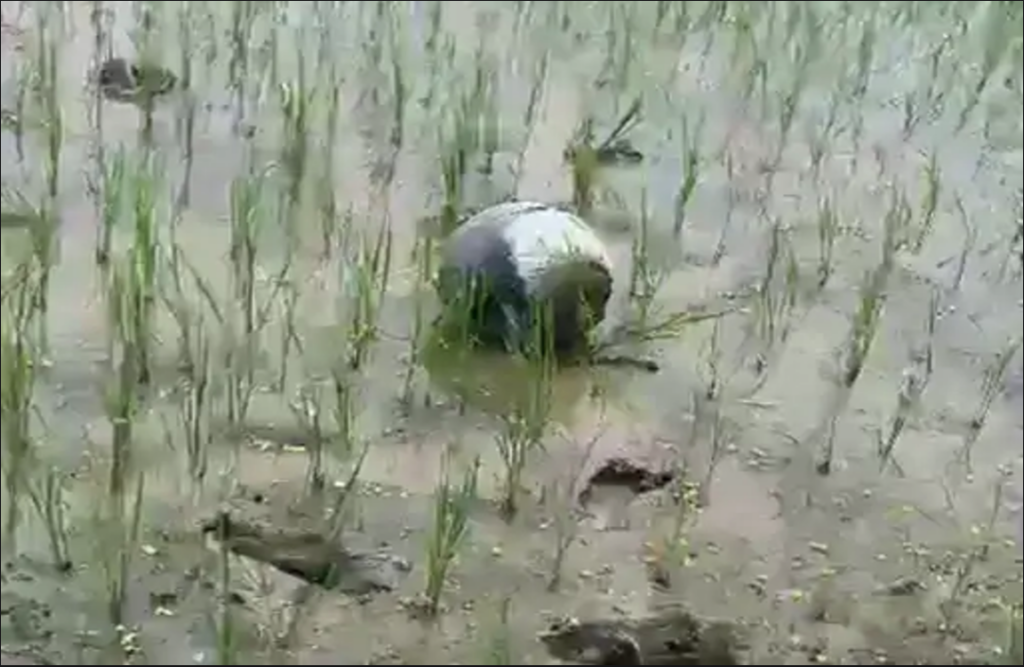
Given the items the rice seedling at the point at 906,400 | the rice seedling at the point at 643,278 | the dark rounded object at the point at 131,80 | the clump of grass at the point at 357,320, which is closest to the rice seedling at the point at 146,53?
the dark rounded object at the point at 131,80

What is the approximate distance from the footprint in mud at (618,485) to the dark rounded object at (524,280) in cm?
26

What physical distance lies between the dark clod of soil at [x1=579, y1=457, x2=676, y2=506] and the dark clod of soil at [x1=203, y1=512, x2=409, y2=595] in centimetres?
36

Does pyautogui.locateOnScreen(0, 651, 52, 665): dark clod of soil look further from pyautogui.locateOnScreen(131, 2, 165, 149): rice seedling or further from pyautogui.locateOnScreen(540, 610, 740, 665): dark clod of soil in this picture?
pyautogui.locateOnScreen(131, 2, 165, 149): rice seedling

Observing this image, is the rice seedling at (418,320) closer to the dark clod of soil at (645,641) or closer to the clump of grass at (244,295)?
the clump of grass at (244,295)

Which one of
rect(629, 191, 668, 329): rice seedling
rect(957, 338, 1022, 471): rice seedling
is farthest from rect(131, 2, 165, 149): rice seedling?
rect(957, 338, 1022, 471): rice seedling

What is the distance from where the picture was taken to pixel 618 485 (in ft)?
7.97

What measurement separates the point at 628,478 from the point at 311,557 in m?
0.50

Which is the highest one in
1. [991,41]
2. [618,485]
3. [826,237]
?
[991,41]

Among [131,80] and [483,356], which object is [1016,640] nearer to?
[483,356]

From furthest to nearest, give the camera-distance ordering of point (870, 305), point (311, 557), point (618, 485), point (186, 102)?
point (186, 102) < point (870, 305) < point (618, 485) < point (311, 557)

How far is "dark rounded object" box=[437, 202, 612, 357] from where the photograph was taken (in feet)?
8.86

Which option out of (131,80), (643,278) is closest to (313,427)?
(643,278)

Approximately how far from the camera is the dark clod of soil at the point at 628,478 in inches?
95.1

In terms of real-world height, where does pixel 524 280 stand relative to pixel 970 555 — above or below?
above
